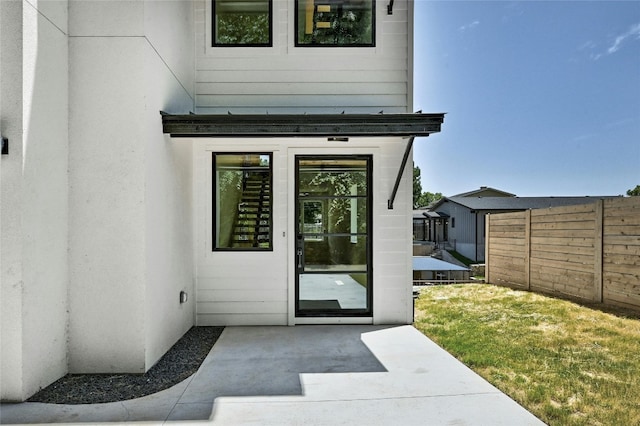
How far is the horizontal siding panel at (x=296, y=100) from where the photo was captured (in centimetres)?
559

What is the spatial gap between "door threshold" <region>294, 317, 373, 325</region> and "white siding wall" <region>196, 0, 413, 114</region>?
2.96 metres

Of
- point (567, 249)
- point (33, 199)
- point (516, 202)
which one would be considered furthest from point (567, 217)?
point (516, 202)

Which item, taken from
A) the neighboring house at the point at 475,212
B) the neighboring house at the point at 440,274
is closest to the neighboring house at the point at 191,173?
the neighboring house at the point at 440,274

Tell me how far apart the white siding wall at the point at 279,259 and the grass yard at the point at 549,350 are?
767mm

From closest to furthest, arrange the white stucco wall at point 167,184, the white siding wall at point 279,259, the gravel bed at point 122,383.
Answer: the gravel bed at point 122,383 → the white stucco wall at point 167,184 → the white siding wall at point 279,259

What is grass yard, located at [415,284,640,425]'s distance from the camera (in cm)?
303

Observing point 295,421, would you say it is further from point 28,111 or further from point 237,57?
point 237,57

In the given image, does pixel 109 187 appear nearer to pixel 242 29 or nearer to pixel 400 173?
pixel 242 29

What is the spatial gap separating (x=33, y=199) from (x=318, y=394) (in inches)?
112

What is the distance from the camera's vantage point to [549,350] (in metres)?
4.42

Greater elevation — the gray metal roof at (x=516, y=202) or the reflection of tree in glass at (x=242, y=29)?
the reflection of tree in glass at (x=242, y=29)

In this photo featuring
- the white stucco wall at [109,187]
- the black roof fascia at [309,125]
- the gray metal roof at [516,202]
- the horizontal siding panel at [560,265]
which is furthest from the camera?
the gray metal roof at [516,202]

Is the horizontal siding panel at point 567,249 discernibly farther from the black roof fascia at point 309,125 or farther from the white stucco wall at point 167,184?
the white stucco wall at point 167,184

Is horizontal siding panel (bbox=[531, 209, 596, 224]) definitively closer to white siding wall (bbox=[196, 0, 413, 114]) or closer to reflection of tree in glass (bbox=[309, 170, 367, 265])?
white siding wall (bbox=[196, 0, 413, 114])
